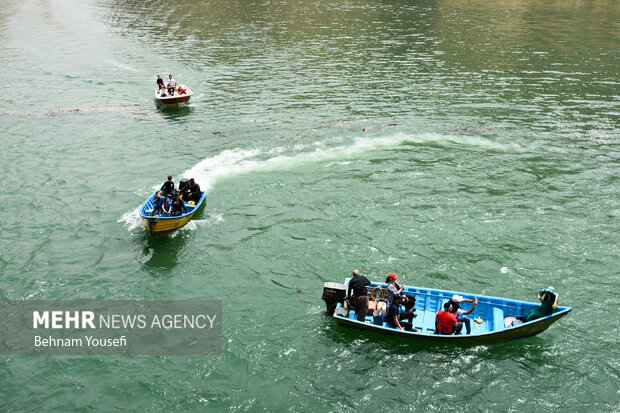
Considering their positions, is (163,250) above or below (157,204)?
below

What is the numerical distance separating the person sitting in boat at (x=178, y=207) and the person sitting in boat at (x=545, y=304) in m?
17.3

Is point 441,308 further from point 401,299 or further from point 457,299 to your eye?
point 401,299

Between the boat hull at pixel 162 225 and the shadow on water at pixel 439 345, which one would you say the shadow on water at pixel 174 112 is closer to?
the boat hull at pixel 162 225

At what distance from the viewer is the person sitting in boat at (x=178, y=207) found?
996 inches

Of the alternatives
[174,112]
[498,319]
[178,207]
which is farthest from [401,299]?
[174,112]

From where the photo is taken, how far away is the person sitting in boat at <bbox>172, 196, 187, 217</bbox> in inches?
996

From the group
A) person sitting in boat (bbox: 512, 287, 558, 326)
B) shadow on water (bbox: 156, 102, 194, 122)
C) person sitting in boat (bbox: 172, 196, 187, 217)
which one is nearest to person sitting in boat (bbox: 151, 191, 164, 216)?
person sitting in boat (bbox: 172, 196, 187, 217)

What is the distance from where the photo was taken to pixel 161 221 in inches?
939

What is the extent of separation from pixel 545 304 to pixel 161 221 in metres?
17.5

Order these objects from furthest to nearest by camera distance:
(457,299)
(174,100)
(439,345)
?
(174,100) → (439,345) → (457,299)

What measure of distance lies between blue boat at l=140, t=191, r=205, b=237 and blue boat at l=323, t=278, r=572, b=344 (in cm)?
980

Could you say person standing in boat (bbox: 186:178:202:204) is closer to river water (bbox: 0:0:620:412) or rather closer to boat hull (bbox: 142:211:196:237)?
river water (bbox: 0:0:620:412)

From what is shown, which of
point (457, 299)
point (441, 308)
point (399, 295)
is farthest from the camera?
point (441, 308)

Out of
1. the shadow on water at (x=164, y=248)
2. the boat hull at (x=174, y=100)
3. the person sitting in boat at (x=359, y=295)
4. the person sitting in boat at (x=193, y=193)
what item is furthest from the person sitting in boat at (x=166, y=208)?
the boat hull at (x=174, y=100)
